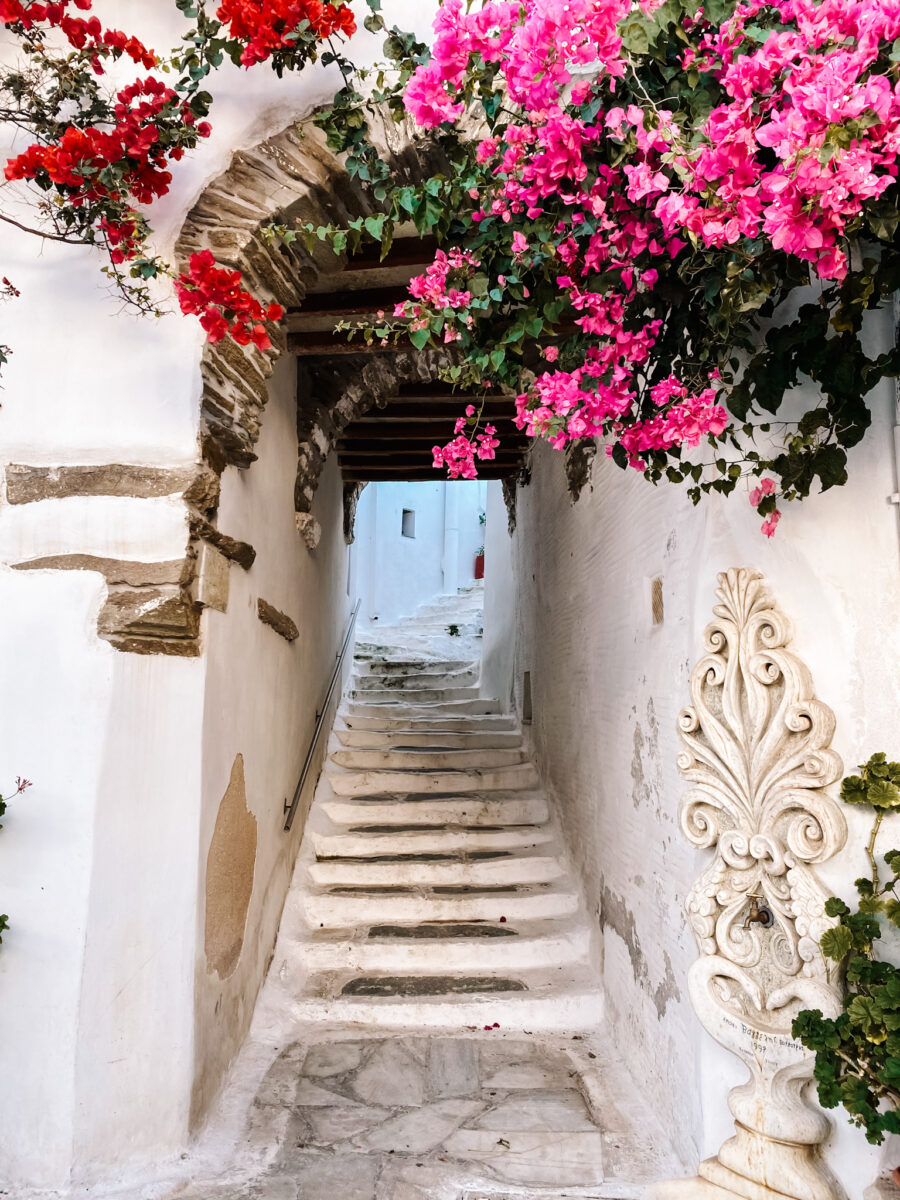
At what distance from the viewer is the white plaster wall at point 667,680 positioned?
1391mm

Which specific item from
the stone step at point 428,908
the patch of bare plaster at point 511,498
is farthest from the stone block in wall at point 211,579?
the patch of bare plaster at point 511,498

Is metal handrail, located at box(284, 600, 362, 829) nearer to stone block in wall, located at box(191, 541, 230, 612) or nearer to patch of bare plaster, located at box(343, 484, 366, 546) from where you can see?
patch of bare plaster, located at box(343, 484, 366, 546)

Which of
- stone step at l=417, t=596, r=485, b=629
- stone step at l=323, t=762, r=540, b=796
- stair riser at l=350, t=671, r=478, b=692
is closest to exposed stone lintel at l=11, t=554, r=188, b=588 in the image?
stone step at l=323, t=762, r=540, b=796

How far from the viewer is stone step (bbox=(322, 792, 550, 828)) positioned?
3.92 meters

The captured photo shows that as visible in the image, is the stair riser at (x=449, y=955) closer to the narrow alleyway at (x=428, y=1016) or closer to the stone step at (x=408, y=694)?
the narrow alleyway at (x=428, y=1016)

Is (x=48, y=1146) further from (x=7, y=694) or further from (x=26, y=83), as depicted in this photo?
(x=26, y=83)

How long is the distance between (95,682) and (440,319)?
1.18 meters

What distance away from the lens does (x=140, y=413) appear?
6.61ft

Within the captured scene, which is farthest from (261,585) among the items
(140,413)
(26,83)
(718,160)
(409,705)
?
(409,705)

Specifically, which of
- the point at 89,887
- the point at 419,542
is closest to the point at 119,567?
the point at 89,887

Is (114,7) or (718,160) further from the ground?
(114,7)

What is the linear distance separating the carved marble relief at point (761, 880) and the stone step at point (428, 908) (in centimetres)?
179

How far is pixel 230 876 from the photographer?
228 centimetres

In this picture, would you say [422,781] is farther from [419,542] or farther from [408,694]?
[419,542]
